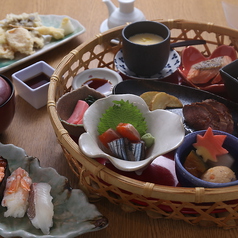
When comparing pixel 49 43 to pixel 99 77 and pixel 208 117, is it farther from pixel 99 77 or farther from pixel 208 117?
pixel 208 117

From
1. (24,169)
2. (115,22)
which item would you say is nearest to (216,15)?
(115,22)

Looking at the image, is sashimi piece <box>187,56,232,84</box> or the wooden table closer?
the wooden table

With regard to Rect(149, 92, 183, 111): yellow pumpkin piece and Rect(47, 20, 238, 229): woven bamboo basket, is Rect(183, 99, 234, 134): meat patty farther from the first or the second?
Rect(47, 20, 238, 229): woven bamboo basket

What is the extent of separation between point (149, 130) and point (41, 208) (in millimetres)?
431

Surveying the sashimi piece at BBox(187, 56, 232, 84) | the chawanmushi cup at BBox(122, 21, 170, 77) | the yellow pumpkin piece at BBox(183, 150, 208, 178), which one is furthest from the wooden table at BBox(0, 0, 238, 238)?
the sashimi piece at BBox(187, 56, 232, 84)

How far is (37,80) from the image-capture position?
1.62 metres

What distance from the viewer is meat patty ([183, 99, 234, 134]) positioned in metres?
1.23

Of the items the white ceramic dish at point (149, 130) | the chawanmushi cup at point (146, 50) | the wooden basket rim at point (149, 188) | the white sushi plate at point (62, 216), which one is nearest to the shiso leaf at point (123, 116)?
the white ceramic dish at point (149, 130)

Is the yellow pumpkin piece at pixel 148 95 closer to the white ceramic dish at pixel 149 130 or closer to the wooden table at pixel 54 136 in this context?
the white ceramic dish at pixel 149 130

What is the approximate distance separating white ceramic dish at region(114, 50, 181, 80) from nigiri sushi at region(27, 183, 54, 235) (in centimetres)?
68

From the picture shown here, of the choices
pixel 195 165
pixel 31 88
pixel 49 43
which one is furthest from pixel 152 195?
pixel 49 43

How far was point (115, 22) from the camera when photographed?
2014 mm

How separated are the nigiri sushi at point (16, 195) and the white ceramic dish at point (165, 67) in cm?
69

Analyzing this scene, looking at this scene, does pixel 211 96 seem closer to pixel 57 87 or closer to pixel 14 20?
pixel 57 87
